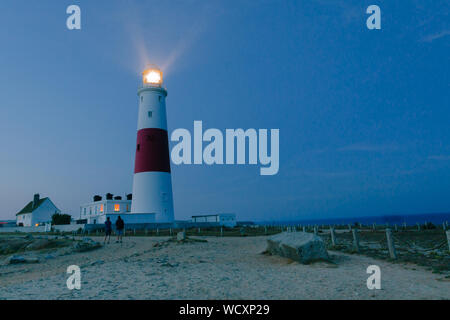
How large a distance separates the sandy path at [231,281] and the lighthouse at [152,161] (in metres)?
18.8

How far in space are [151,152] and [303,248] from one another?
75.2 ft

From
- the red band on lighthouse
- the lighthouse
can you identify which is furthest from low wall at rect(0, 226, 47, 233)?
the red band on lighthouse

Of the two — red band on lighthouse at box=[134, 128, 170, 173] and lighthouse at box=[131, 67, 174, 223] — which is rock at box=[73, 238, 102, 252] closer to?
lighthouse at box=[131, 67, 174, 223]

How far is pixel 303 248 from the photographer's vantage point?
1112 cm

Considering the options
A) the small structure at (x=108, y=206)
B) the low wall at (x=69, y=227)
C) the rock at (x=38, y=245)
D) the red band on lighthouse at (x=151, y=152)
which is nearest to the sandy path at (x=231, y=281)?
the rock at (x=38, y=245)

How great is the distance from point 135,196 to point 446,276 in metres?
28.1

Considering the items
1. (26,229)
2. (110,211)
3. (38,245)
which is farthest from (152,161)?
(26,229)

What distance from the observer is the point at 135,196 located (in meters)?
32.1

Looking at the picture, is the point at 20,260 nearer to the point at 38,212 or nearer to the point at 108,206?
the point at 108,206

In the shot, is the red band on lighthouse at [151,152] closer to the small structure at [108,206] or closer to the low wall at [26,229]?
the small structure at [108,206]

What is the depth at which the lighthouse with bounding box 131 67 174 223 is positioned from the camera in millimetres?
31125
